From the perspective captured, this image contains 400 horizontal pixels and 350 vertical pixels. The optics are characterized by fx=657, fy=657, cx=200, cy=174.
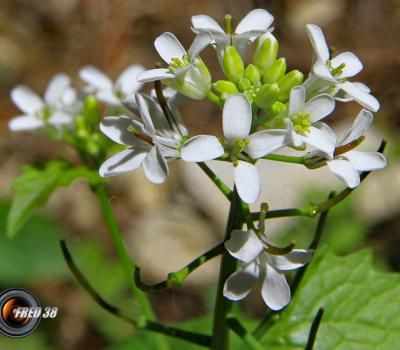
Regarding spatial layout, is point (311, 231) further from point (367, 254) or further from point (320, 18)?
point (320, 18)

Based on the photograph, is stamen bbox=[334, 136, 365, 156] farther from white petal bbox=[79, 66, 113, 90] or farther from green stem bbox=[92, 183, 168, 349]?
white petal bbox=[79, 66, 113, 90]

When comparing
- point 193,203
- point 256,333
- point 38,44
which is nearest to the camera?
point 256,333

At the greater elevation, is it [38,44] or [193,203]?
[38,44]

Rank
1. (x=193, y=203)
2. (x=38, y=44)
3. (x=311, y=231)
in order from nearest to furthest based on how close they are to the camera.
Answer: (x=311, y=231), (x=193, y=203), (x=38, y=44)

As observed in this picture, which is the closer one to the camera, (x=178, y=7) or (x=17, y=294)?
(x=17, y=294)

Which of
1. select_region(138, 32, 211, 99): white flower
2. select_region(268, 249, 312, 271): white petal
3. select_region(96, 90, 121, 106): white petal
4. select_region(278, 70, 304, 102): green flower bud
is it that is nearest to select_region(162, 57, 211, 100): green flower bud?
select_region(138, 32, 211, 99): white flower

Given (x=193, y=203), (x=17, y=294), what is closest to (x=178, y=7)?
(x=193, y=203)

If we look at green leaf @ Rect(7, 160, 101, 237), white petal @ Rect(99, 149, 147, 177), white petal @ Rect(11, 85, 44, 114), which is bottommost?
green leaf @ Rect(7, 160, 101, 237)

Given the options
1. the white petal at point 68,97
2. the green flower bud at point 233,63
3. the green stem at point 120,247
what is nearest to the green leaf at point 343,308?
the green stem at point 120,247
